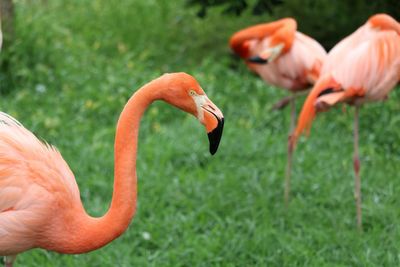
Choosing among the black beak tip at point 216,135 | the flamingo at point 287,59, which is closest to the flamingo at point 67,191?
the black beak tip at point 216,135

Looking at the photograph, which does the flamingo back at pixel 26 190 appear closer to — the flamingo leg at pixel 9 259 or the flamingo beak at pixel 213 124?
the flamingo leg at pixel 9 259

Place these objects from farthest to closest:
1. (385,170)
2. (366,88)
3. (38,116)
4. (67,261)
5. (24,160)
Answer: (38,116)
(385,170)
(366,88)
(67,261)
(24,160)

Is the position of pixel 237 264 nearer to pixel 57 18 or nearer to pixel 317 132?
pixel 317 132

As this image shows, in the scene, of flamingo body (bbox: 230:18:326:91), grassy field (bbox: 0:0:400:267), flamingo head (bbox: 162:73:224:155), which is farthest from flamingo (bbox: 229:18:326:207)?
flamingo head (bbox: 162:73:224:155)

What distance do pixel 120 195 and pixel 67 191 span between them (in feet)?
0.80

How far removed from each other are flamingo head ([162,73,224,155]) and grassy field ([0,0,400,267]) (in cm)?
135

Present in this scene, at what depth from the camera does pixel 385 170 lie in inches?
195

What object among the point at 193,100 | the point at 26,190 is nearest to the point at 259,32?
the point at 193,100

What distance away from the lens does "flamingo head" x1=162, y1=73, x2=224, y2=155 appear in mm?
2658

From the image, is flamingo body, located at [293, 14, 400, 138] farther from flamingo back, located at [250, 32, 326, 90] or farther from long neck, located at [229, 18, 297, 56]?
long neck, located at [229, 18, 297, 56]

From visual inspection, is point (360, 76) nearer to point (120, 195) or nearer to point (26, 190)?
point (120, 195)

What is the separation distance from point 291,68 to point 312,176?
756 millimetres

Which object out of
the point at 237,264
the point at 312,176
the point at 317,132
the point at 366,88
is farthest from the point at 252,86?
the point at 237,264

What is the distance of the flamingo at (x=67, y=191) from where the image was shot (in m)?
2.70
